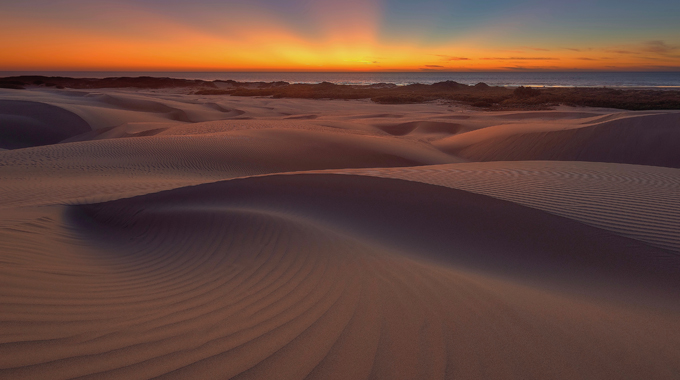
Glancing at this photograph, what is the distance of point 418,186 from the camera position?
19.8 ft

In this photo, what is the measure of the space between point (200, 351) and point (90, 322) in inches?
31.9

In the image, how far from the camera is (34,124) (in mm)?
20859

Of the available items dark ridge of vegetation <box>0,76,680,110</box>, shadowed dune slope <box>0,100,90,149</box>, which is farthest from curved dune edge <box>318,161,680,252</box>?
dark ridge of vegetation <box>0,76,680,110</box>

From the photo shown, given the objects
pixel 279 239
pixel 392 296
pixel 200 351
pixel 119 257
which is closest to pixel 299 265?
pixel 279 239

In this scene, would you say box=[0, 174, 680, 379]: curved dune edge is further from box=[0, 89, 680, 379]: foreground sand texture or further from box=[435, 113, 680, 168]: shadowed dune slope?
box=[435, 113, 680, 168]: shadowed dune slope

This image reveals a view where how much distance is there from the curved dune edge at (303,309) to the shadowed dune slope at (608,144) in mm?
10321

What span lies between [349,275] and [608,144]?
44.9 feet

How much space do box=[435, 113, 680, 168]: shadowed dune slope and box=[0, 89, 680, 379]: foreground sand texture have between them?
5.84 m

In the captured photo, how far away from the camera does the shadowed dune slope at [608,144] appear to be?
1230cm

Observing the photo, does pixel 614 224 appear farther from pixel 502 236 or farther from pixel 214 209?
pixel 214 209

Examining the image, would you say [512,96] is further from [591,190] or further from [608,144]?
[591,190]

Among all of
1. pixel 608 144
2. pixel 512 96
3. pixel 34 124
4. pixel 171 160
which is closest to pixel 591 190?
pixel 608 144

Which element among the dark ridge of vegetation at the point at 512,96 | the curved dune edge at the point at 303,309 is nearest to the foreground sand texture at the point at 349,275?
the curved dune edge at the point at 303,309

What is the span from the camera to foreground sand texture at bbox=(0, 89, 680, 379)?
212 centimetres
